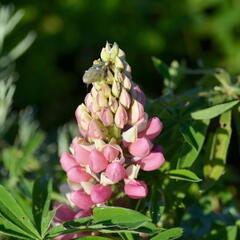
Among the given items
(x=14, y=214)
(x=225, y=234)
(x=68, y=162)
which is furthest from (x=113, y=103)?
(x=225, y=234)

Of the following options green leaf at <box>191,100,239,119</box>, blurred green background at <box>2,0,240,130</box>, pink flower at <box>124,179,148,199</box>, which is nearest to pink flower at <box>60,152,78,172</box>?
pink flower at <box>124,179,148,199</box>

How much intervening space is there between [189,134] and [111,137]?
145 millimetres

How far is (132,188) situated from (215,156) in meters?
0.25

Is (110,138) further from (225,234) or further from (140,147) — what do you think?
(225,234)

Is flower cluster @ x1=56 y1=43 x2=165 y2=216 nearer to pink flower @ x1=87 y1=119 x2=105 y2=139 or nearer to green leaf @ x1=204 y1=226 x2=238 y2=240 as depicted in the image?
pink flower @ x1=87 y1=119 x2=105 y2=139

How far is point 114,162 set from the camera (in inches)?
39.6

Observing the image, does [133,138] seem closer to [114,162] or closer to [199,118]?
[114,162]

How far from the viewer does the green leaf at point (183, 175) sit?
1030 millimetres

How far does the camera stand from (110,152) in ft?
3.29

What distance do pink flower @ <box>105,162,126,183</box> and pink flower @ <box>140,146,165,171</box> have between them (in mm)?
54

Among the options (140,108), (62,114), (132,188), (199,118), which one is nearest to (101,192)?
(132,188)

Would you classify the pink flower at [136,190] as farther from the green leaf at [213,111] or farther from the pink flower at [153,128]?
the green leaf at [213,111]

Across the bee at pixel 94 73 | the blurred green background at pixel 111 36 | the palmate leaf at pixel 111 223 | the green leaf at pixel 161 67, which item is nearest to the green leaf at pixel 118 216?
the palmate leaf at pixel 111 223

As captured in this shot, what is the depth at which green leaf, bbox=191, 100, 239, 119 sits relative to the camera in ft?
3.67
